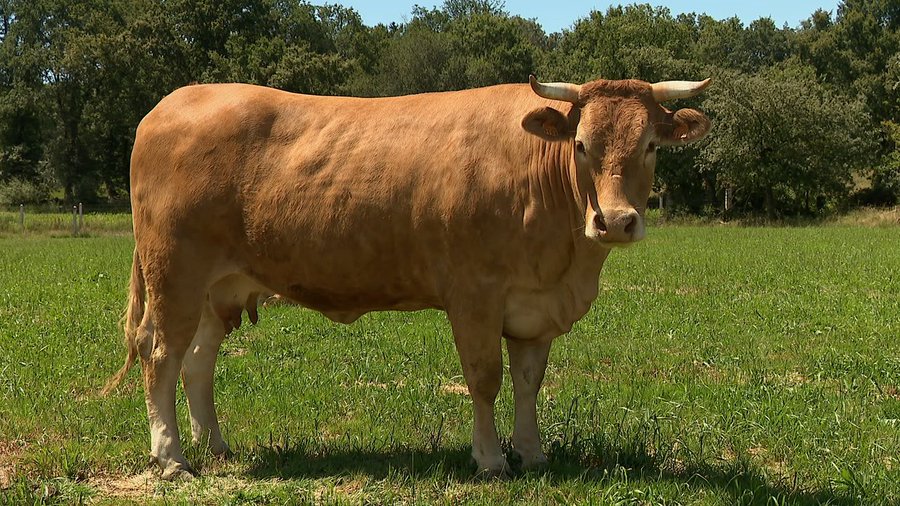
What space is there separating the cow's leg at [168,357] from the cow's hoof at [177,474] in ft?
0.16

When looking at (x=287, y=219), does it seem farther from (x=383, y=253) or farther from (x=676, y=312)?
(x=676, y=312)

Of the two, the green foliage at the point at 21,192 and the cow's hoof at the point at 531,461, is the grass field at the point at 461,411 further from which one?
the green foliage at the point at 21,192

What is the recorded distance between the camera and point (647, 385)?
798 centimetres

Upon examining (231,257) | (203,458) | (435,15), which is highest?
(435,15)

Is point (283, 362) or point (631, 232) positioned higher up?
point (631, 232)

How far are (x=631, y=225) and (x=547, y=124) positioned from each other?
2.94 feet

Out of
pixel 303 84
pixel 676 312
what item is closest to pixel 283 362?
pixel 676 312

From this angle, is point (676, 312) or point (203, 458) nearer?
point (203, 458)

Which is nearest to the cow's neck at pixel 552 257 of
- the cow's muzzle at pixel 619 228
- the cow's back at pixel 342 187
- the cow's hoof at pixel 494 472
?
the cow's back at pixel 342 187

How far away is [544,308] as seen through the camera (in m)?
5.34

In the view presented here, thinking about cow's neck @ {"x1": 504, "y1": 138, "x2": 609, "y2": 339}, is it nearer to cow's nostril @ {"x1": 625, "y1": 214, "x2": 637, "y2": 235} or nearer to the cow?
the cow

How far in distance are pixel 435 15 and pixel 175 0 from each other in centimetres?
4506

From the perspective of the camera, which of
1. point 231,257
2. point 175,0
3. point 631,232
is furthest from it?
point 175,0

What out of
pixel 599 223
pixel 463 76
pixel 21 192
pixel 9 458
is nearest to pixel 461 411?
pixel 599 223
